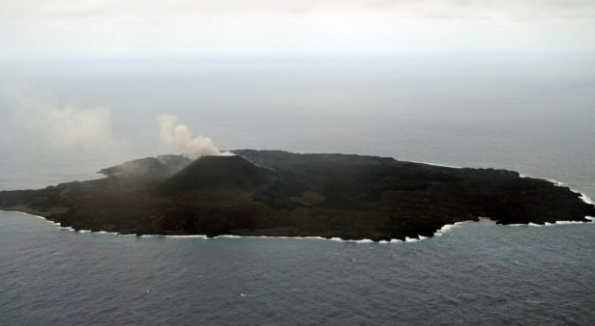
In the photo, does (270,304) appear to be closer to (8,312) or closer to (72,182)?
(8,312)

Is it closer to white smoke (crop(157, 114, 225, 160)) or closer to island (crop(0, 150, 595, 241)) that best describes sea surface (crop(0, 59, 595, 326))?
island (crop(0, 150, 595, 241))

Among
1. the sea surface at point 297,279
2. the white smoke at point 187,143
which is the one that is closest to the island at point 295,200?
the sea surface at point 297,279

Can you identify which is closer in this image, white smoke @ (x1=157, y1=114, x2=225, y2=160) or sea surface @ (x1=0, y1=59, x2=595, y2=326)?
sea surface @ (x1=0, y1=59, x2=595, y2=326)

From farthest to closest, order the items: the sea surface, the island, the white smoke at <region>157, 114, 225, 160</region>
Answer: the white smoke at <region>157, 114, 225, 160</region>, the island, the sea surface

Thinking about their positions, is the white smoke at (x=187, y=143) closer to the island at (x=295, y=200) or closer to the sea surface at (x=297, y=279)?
the island at (x=295, y=200)

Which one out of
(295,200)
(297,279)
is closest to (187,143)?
(295,200)

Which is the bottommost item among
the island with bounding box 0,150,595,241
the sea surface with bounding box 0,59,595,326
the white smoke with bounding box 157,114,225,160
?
the sea surface with bounding box 0,59,595,326

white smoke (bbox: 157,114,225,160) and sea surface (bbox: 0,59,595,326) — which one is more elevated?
white smoke (bbox: 157,114,225,160)

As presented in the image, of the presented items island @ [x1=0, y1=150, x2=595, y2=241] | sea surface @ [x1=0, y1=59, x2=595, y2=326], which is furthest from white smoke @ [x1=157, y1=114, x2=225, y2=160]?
sea surface @ [x1=0, y1=59, x2=595, y2=326]

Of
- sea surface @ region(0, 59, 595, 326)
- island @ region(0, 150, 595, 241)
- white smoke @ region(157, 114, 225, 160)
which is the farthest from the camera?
white smoke @ region(157, 114, 225, 160)
